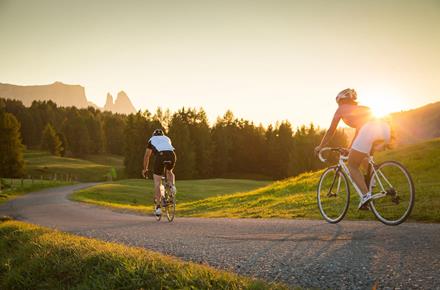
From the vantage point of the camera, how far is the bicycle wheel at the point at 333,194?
862cm

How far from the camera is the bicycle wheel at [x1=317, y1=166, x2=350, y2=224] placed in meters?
8.62

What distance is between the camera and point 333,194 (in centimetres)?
876

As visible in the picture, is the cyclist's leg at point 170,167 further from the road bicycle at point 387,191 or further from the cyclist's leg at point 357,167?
the cyclist's leg at point 357,167

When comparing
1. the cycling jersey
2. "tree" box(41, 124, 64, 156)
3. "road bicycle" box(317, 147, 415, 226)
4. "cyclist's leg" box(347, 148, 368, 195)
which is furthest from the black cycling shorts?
"tree" box(41, 124, 64, 156)

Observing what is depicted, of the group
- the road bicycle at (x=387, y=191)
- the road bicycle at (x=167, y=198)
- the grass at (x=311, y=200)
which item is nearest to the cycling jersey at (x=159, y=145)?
the road bicycle at (x=167, y=198)

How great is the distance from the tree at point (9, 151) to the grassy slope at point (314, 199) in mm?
61898

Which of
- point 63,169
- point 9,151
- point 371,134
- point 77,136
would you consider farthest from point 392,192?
point 77,136

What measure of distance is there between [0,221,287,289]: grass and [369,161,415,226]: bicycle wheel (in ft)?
13.9

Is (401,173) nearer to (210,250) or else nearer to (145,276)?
(210,250)

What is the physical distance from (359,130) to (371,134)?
0.86 ft

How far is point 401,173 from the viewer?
7285mm

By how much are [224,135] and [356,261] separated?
86.7 m

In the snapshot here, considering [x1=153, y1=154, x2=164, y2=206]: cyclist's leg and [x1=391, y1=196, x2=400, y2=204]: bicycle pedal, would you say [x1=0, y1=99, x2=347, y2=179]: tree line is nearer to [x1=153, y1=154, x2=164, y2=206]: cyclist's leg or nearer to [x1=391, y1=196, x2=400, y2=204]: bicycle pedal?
[x1=153, y1=154, x2=164, y2=206]: cyclist's leg

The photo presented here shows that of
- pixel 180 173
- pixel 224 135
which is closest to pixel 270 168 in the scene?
pixel 224 135
